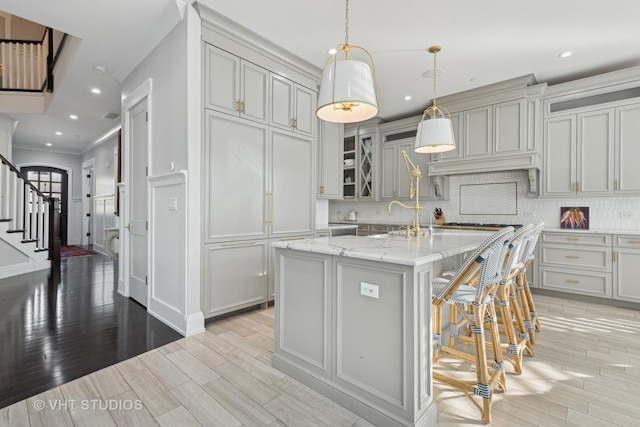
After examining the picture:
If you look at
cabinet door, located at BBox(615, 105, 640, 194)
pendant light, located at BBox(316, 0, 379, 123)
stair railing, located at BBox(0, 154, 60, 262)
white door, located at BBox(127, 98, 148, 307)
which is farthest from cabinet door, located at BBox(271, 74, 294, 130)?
stair railing, located at BBox(0, 154, 60, 262)

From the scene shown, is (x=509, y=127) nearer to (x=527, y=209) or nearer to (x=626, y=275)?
(x=527, y=209)

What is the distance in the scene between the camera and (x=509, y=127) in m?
4.16

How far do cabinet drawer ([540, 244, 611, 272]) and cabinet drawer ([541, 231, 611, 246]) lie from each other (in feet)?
0.22

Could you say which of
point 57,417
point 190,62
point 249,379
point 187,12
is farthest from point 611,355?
point 187,12

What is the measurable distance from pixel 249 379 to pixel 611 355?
2.75m

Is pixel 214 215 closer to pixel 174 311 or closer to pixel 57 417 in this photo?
pixel 174 311

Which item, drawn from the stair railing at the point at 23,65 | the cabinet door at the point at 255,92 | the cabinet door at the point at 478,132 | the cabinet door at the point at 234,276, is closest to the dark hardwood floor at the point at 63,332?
the cabinet door at the point at 234,276

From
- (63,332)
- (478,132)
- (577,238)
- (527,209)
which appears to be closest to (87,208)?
(63,332)

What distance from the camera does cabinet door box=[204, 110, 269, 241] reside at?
9.30 feet

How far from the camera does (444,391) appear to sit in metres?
1.86

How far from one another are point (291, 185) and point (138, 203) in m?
1.77

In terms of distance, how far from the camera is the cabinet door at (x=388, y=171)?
218 inches

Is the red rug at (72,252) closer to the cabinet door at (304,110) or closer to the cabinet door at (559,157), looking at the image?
the cabinet door at (304,110)

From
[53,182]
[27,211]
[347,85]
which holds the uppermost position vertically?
[53,182]
